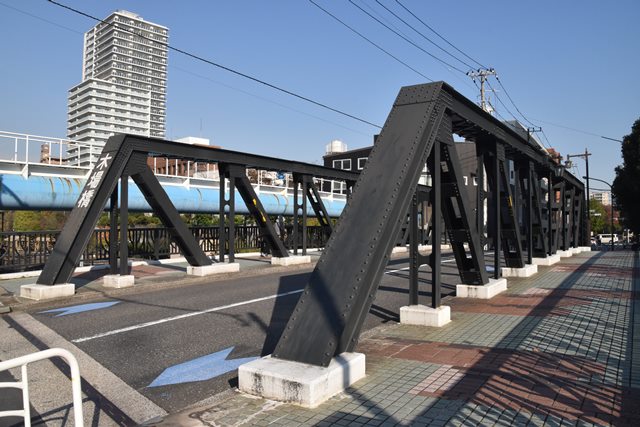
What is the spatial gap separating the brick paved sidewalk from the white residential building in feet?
343

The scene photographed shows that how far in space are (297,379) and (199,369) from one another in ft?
6.98

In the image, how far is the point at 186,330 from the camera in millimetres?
8055

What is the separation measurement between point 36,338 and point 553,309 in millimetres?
9379

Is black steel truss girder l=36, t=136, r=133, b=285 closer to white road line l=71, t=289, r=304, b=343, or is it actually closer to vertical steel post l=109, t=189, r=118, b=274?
vertical steel post l=109, t=189, r=118, b=274

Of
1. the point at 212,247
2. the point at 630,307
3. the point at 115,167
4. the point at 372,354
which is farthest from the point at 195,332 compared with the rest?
the point at 212,247

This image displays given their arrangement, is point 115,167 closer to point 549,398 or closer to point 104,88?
point 549,398

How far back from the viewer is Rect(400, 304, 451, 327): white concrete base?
7.85 meters

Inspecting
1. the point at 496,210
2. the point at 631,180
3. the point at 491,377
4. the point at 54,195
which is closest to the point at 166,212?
the point at 54,195

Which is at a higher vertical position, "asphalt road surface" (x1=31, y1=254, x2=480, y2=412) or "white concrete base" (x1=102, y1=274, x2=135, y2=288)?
"white concrete base" (x1=102, y1=274, x2=135, y2=288)

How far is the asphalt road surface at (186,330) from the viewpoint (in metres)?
5.64

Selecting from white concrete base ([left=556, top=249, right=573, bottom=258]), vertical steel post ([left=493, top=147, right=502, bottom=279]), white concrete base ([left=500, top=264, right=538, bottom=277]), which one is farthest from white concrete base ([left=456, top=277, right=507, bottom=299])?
white concrete base ([left=556, top=249, right=573, bottom=258])

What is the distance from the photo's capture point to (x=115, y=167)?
12531mm

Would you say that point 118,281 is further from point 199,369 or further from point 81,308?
point 199,369

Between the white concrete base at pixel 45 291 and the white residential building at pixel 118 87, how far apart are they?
320 feet
